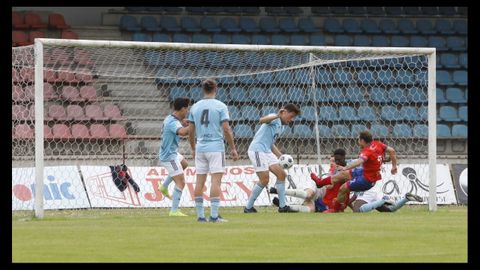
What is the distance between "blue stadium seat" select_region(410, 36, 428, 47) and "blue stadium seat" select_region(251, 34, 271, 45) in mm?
4238

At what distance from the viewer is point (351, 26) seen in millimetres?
32125

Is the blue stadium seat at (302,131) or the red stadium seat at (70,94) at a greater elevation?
the red stadium seat at (70,94)

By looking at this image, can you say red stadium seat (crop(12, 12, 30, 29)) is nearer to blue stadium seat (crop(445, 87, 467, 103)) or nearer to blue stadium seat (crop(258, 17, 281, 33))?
blue stadium seat (crop(258, 17, 281, 33))

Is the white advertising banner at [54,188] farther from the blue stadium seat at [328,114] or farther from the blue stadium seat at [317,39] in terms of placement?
the blue stadium seat at [317,39]

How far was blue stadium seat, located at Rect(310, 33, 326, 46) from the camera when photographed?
31.3 metres

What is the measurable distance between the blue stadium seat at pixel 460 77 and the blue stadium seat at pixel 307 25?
13.6ft

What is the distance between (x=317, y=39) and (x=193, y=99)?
7254mm

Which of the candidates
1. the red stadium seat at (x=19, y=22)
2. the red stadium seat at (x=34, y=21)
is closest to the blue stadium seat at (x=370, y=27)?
the red stadium seat at (x=34, y=21)

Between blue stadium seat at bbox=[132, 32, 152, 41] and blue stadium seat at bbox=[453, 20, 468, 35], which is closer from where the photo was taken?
blue stadium seat at bbox=[132, 32, 152, 41]

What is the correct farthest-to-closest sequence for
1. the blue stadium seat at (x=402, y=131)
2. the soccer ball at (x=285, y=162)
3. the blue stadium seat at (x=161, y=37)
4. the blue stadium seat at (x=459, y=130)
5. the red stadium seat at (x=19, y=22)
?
1. the blue stadium seat at (x=161, y=37)
2. the red stadium seat at (x=19, y=22)
3. the blue stadium seat at (x=459, y=130)
4. the blue stadium seat at (x=402, y=131)
5. the soccer ball at (x=285, y=162)

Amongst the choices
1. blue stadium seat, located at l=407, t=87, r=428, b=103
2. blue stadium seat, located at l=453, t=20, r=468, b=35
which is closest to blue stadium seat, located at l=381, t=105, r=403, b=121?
blue stadium seat, located at l=407, t=87, r=428, b=103

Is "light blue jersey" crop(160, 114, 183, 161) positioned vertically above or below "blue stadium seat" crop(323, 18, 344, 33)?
below

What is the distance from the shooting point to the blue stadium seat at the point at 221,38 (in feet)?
101

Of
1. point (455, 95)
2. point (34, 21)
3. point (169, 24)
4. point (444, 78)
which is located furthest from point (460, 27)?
point (34, 21)
